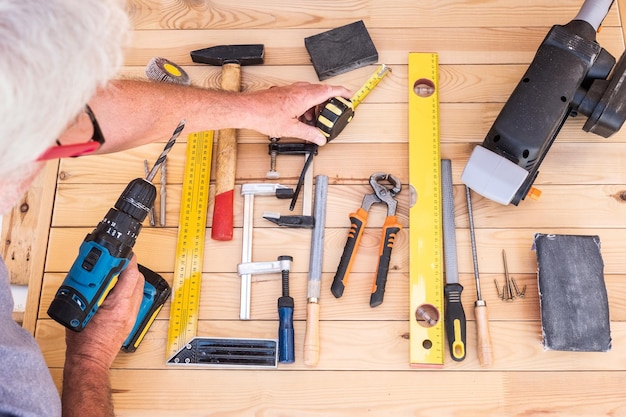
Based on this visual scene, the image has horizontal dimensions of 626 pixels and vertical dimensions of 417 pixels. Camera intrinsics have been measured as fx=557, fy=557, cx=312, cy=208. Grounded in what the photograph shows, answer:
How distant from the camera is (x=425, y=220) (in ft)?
5.01

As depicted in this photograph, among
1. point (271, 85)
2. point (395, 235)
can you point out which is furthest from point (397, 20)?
point (395, 235)

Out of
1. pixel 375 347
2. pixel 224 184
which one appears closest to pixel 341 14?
pixel 224 184

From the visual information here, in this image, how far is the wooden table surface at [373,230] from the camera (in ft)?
4.63

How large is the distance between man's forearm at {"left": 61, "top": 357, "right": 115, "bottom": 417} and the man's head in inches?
23.8

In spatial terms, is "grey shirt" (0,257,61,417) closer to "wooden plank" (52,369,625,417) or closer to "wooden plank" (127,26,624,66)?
"wooden plank" (52,369,625,417)

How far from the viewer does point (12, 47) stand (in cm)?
73

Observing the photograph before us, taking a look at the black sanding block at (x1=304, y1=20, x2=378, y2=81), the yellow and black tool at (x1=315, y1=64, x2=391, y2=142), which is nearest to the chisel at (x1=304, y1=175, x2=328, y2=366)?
the yellow and black tool at (x1=315, y1=64, x2=391, y2=142)

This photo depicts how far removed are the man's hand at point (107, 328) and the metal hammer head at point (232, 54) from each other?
2.35 feet

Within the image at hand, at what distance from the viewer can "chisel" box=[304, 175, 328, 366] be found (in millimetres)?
1421

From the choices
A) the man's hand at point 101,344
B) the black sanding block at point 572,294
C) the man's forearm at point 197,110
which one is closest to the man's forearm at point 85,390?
the man's hand at point 101,344

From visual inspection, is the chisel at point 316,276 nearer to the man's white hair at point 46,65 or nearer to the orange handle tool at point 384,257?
the orange handle tool at point 384,257

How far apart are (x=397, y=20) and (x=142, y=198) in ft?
3.41

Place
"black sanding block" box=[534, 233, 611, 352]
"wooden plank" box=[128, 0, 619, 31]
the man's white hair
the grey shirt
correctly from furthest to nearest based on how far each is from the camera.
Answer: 1. "wooden plank" box=[128, 0, 619, 31]
2. "black sanding block" box=[534, 233, 611, 352]
3. the grey shirt
4. the man's white hair

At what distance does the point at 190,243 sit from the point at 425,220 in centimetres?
65
